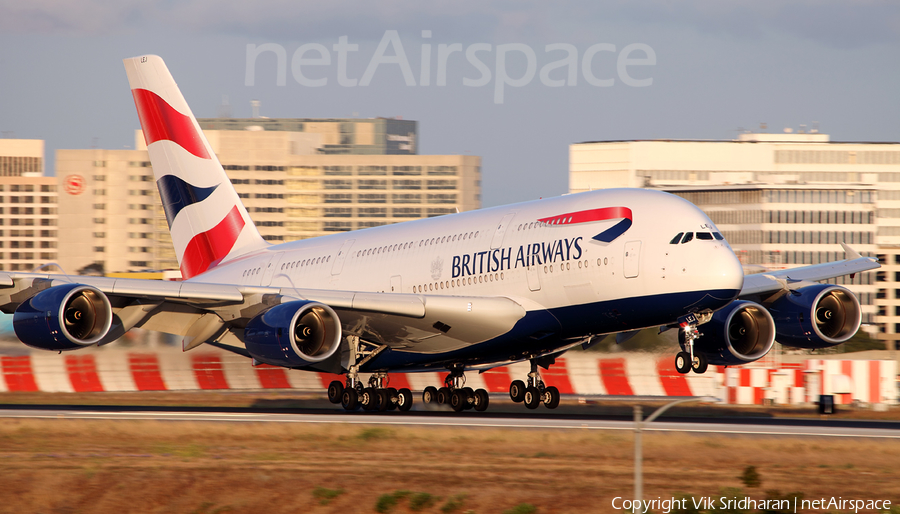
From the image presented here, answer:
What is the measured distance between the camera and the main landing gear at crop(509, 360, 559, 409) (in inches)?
1510

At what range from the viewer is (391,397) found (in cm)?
3825

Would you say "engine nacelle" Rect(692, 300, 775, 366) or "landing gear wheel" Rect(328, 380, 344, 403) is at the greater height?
"engine nacelle" Rect(692, 300, 775, 366)

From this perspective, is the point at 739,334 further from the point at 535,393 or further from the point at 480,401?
the point at 480,401

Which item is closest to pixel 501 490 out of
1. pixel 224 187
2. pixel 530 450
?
pixel 530 450

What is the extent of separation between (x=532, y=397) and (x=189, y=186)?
1740cm

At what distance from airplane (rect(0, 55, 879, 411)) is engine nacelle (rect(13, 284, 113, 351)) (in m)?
0.04

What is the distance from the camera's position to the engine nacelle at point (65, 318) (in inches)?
1257

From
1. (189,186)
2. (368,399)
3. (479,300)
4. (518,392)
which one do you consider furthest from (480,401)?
(189,186)

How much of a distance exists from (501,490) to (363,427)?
7740 mm

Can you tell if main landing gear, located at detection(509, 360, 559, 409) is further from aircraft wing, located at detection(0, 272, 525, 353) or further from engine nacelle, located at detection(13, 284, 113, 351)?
engine nacelle, located at detection(13, 284, 113, 351)

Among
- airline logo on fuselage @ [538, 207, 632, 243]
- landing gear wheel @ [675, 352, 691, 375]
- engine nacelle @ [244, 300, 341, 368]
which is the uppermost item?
airline logo on fuselage @ [538, 207, 632, 243]

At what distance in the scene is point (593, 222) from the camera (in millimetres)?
32500

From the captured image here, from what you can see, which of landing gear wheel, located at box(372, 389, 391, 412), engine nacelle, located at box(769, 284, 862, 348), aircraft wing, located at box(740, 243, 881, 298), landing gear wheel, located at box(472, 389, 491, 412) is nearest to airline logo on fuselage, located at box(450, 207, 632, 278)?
landing gear wheel, located at box(372, 389, 391, 412)

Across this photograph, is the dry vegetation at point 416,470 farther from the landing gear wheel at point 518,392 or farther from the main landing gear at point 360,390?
the landing gear wheel at point 518,392
